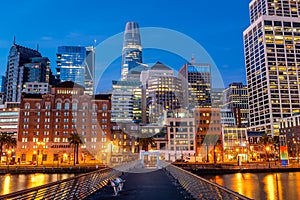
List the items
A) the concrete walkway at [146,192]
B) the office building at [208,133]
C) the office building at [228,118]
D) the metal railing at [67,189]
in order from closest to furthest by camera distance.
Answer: the metal railing at [67,189], the concrete walkway at [146,192], the office building at [208,133], the office building at [228,118]

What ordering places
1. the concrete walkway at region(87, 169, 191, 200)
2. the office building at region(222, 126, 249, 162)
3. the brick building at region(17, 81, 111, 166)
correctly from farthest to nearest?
the office building at region(222, 126, 249, 162) → the brick building at region(17, 81, 111, 166) → the concrete walkway at region(87, 169, 191, 200)

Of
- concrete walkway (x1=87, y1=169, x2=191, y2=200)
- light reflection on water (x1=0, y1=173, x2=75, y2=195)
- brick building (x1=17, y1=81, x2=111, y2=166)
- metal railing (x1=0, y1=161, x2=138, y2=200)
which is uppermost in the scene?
brick building (x1=17, y1=81, x2=111, y2=166)

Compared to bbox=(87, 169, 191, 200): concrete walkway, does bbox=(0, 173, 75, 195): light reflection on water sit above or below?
below

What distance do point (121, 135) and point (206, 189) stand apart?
146 m

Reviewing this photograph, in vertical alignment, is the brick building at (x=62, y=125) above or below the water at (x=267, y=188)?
above

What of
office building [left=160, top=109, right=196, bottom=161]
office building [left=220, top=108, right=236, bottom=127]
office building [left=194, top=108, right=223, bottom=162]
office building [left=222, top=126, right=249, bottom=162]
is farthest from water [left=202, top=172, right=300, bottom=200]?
office building [left=220, top=108, right=236, bottom=127]

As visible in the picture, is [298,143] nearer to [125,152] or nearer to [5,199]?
[125,152]

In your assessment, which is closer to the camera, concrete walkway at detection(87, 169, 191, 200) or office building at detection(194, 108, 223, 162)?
concrete walkway at detection(87, 169, 191, 200)

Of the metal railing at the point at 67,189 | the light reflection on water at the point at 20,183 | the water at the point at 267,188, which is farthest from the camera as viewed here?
the light reflection on water at the point at 20,183

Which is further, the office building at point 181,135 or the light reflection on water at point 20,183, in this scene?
the office building at point 181,135

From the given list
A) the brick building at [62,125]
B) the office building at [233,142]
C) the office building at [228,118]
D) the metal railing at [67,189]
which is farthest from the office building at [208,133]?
the metal railing at [67,189]

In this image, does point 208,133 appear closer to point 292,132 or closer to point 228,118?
point 228,118

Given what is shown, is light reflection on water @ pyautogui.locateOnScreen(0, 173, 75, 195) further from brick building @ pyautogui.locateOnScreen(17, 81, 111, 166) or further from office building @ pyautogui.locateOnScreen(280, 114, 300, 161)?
office building @ pyautogui.locateOnScreen(280, 114, 300, 161)

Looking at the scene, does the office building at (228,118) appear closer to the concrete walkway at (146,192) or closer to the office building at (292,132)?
the office building at (292,132)
